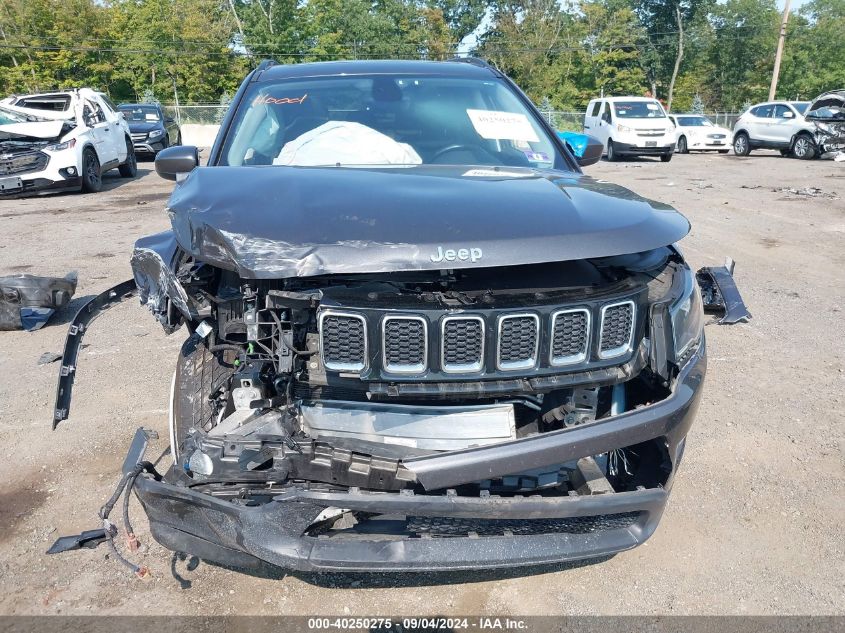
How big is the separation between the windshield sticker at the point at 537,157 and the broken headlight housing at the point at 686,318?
1103 millimetres

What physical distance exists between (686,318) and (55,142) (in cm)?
1276

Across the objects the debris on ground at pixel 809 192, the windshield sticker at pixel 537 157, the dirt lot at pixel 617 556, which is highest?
Result: the windshield sticker at pixel 537 157

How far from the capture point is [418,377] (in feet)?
6.61

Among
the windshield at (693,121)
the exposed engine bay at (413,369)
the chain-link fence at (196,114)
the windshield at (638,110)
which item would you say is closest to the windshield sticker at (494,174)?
the exposed engine bay at (413,369)

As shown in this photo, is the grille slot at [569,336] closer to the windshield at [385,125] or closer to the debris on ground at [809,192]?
the windshield at [385,125]

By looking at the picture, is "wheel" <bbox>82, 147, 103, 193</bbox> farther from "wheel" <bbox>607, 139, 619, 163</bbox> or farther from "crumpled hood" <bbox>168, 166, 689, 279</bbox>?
"wheel" <bbox>607, 139, 619, 163</bbox>

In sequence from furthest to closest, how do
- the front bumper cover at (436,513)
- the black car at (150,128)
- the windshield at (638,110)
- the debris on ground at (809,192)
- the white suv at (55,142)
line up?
the windshield at (638,110), the black car at (150,128), the white suv at (55,142), the debris on ground at (809,192), the front bumper cover at (436,513)

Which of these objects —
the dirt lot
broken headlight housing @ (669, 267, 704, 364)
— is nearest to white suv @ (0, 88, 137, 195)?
the dirt lot

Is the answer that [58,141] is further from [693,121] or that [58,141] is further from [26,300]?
[693,121]

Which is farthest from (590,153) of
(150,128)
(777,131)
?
(777,131)

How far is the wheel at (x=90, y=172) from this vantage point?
13.1 m

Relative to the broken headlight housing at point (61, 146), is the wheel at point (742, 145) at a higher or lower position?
lower

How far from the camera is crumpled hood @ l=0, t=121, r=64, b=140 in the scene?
1186 cm

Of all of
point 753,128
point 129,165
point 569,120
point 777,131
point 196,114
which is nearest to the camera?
point 129,165
